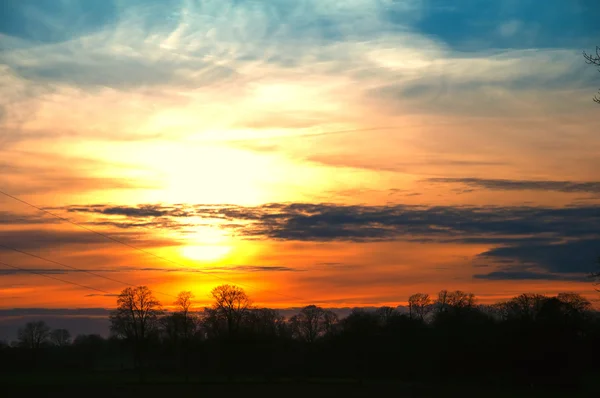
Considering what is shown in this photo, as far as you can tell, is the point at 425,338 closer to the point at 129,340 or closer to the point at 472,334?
the point at 472,334

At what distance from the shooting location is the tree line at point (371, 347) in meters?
95.6

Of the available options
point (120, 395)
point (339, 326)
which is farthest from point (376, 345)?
point (120, 395)

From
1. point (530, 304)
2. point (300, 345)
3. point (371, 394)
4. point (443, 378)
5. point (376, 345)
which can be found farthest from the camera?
point (530, 304)

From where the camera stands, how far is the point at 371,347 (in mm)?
109812

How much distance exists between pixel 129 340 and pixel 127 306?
18.1 ft

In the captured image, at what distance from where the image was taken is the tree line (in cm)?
9556

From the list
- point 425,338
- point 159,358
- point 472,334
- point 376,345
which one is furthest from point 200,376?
point 472,334

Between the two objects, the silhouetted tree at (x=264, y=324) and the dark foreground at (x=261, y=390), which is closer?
the dark foreground at (x=261, y=390)

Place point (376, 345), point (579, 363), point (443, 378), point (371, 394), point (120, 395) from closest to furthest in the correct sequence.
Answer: point (120, 395), point (371, 394), point (579, 363), point (443, 378), point (376, 345)

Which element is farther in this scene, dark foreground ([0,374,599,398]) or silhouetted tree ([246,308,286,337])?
silhouetted tree ([246,308,286,337])

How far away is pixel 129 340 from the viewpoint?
377 feet

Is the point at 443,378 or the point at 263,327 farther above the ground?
the point at 263,327

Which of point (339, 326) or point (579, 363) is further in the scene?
point (339, 326)

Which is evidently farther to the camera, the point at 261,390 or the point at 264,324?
the point at 264,324
